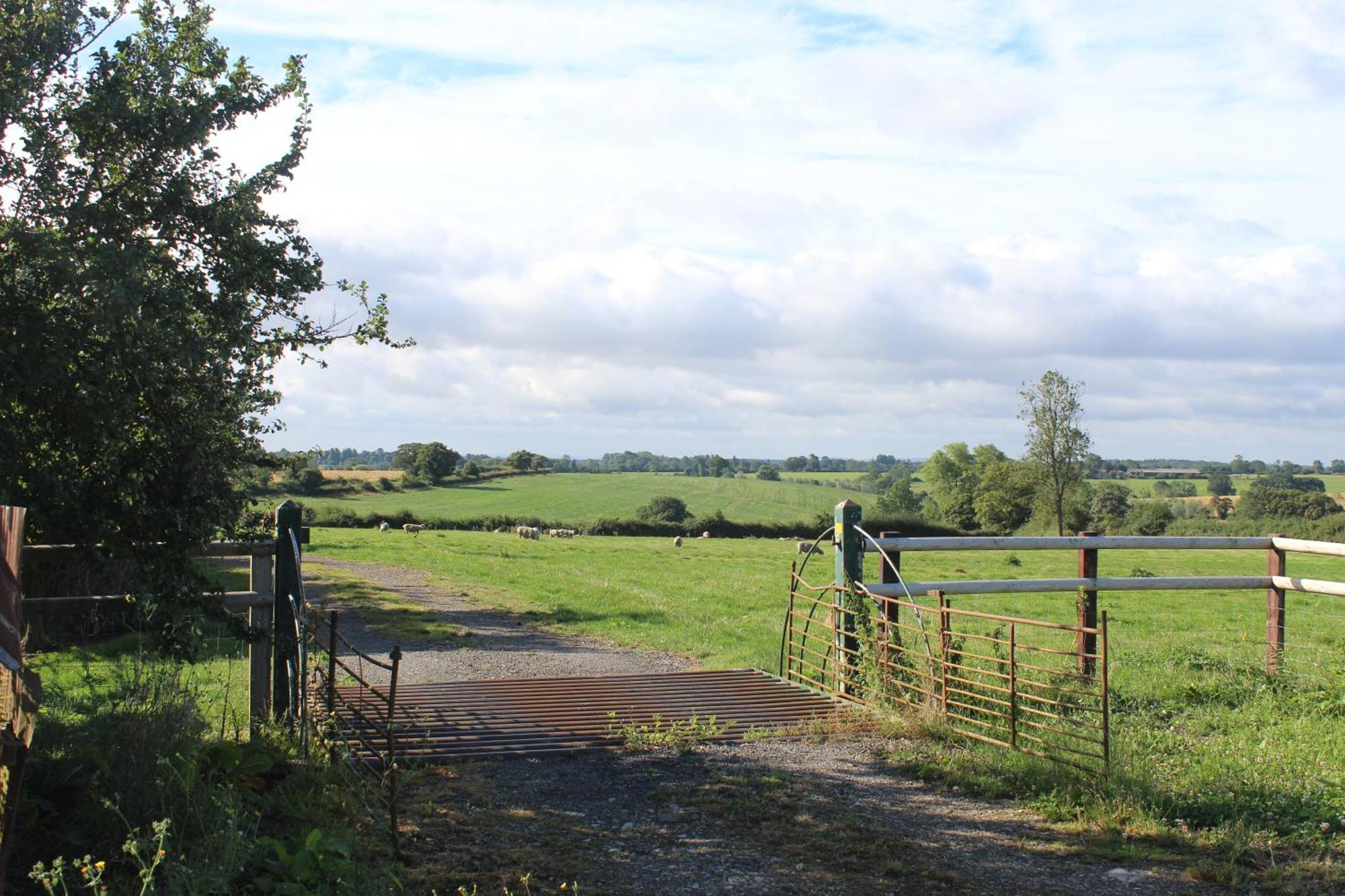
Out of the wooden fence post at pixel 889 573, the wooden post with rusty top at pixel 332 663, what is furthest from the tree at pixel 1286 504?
the wooden post with rusty top at pixel 332 663

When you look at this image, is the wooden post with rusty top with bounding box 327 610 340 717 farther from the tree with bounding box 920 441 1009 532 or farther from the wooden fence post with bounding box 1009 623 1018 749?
the tree with bounding box 920 441 1009 532

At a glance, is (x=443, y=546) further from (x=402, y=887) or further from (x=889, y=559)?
(x=402, y=887)

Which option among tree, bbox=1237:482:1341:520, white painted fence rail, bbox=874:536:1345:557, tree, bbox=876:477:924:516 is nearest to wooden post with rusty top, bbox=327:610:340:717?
white painted fence rail, bbox=874:536:1345:557

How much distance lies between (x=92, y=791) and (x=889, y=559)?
19.7ft

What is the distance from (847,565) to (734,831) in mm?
3779

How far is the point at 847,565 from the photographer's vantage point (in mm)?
8898

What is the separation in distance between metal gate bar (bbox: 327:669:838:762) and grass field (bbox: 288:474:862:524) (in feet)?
126

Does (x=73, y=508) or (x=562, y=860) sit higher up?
(x=73, y=508)

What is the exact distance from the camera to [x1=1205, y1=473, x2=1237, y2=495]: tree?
7512 centimetres

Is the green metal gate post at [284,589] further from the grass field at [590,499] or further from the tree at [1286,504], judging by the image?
the tree at [1286,504]

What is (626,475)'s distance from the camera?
306ft

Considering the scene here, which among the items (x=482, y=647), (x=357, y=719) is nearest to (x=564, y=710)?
(x=357, y=719)

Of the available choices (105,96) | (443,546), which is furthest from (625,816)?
(443,546)

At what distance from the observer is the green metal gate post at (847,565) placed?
8.85 meters
